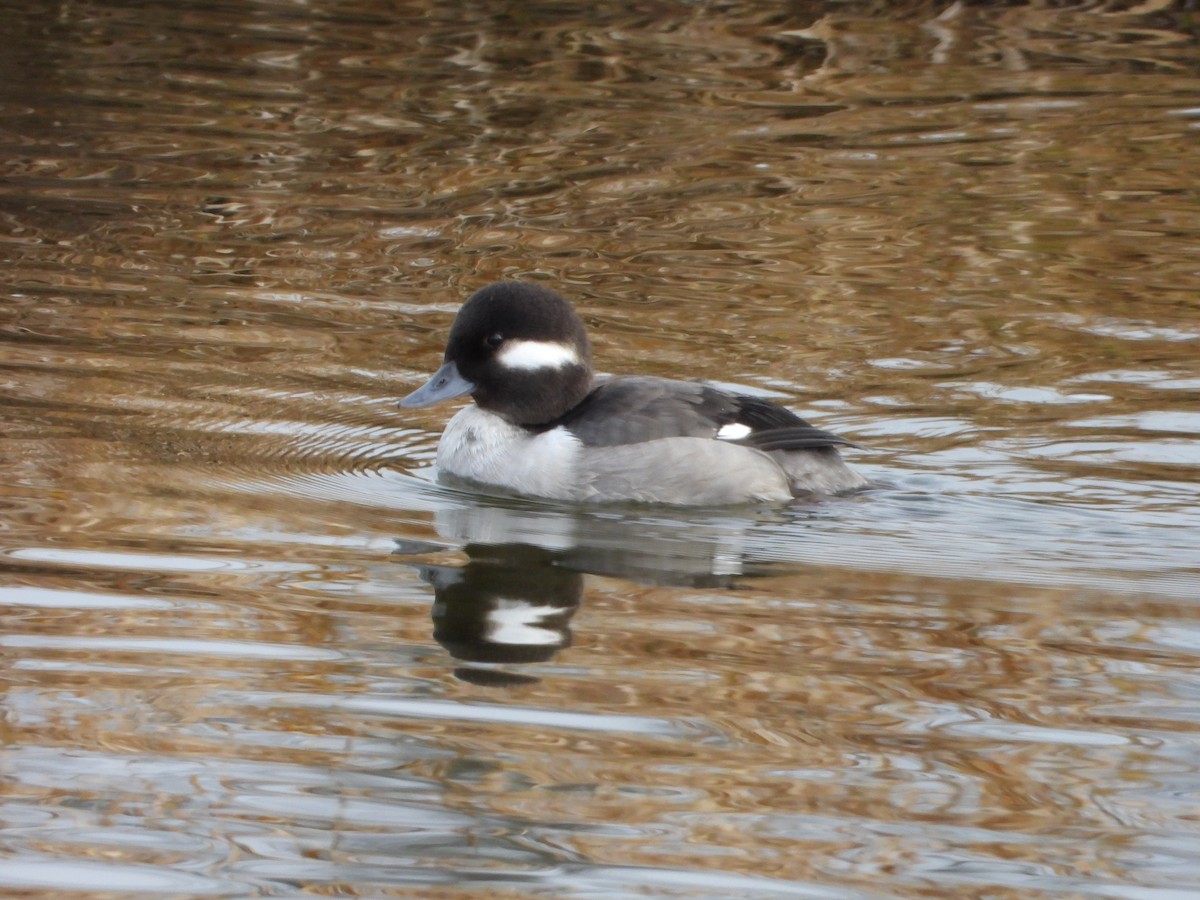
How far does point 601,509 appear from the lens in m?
7.74

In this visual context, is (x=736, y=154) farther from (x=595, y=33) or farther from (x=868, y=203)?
(x=595, y=33)

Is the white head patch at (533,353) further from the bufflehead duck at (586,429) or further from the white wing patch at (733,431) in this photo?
the white wing patch at (733,431)

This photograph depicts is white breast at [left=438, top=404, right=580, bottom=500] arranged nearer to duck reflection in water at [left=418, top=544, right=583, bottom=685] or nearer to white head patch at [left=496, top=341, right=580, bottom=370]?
white head patch at [left=496, top=341, right=580, bottom=370]

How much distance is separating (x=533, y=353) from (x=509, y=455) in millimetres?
433

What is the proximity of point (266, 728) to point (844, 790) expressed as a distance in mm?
1553

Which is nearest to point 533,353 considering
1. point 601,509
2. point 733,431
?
point 601,509

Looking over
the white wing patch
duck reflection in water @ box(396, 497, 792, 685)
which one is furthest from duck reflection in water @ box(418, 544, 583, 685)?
the white wing patch

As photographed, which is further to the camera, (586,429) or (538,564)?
(586,429)

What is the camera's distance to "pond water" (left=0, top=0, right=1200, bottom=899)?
4676mm

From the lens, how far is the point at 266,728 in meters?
5.20

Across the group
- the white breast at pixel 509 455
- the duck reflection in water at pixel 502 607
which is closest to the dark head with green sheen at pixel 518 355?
the white breast at pixel 509 455

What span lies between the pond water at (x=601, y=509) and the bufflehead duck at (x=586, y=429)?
151 millimetres

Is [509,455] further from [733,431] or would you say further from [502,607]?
[502,607]

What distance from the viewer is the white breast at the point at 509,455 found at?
7.84 metres
